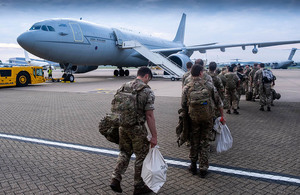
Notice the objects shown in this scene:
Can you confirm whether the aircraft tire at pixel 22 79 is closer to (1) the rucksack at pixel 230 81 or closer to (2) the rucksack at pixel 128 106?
(1) the rucksack at pixel 230 81

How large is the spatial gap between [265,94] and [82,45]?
15.1 meters

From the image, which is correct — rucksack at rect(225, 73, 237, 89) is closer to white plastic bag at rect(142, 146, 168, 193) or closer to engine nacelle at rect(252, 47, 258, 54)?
white plastic bag at rect(142, 146, 168, 193)

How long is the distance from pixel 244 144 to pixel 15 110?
27.4 ft

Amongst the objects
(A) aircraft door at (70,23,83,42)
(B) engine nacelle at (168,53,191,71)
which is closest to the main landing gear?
(B) engine nacelle at (168,53,191,71)

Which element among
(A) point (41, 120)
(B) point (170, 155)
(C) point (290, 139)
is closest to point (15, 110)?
(A) point (41, 120)

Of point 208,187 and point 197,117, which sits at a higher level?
point 197,117

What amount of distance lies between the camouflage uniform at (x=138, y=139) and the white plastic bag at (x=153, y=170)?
0.43 feet

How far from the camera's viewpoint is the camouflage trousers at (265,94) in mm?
10016

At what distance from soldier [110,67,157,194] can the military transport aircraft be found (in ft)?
56.0

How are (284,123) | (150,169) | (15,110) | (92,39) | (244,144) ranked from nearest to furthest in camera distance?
(150,169)
(244,144)
(284,123)
(15,110)
(92,39)

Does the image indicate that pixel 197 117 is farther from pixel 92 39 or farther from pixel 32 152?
pixel 92 39

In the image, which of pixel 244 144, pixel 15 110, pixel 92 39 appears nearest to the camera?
pixel 244 144

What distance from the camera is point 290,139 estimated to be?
6.21 metres

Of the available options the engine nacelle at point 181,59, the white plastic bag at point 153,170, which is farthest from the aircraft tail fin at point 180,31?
the white plastic bag at point 153,170
